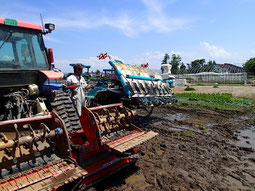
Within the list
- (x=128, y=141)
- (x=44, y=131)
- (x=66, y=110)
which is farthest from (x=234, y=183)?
(x=66, y=110)

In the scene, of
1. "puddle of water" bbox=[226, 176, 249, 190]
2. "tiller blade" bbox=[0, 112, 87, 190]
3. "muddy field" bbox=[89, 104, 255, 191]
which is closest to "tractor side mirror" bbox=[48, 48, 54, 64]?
"tiller blade" bbox=[0, 112, 87, 190]

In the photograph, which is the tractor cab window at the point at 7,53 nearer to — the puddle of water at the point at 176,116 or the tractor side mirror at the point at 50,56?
the tractor side mirror at the point at 50,56

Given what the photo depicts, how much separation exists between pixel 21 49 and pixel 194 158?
167 inches

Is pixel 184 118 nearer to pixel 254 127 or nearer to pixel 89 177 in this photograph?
pixel 254 127

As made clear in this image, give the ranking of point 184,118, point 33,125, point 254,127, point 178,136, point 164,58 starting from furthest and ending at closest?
point 164,58, point 184,118, point 254,127, point 178,136, point 33,125

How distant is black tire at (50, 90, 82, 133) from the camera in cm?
438

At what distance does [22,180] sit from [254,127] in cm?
679

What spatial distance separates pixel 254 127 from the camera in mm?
6734

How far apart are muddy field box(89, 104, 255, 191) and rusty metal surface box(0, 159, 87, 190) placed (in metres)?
0.80

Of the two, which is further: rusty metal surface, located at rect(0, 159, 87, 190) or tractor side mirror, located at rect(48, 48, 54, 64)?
tractor side mirror, located at rect(48, 48, 54, 64)

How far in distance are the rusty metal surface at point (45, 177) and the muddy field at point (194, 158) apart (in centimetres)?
80

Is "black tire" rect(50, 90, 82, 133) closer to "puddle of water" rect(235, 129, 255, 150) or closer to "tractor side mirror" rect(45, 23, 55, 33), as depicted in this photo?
"tractor side mirror" rect(45, 23, 55, 33)

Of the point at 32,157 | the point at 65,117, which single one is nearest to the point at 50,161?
the point at 32,157

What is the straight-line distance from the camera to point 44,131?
2.85 meters
